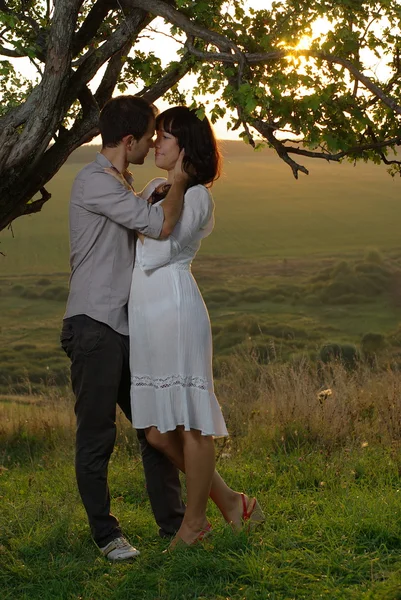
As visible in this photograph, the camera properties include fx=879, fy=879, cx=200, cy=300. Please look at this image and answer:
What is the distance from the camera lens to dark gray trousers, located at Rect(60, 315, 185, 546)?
4910 millimetres

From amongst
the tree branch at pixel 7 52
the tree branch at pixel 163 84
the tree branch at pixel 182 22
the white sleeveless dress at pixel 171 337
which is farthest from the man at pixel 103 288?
the tree branch at pixel 7 52

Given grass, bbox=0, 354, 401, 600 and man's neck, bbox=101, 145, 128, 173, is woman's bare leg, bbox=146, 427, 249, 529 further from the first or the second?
man's neck, bbox=101, 145, 128, 173

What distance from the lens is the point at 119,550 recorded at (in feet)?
16.5

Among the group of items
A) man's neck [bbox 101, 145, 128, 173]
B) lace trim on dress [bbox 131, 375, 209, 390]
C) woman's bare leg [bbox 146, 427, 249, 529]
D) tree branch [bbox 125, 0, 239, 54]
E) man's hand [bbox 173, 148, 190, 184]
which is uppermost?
tree branch [bbox 125, 0, 239, 54]

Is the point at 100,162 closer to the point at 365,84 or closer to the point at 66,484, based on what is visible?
the point at 365,84

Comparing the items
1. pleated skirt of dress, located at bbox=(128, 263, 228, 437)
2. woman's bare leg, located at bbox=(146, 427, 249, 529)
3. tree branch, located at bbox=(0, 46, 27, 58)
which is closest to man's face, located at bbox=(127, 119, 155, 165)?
pleated skirt of dress, located at bbox=(128, 263, 228, 437)

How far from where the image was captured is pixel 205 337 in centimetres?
491

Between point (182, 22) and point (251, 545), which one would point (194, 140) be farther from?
point (251, 545)

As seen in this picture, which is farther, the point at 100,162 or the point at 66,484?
the point at 66,484

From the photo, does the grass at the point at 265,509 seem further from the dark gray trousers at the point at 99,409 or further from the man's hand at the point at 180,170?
the man's hand at the point at 180,170

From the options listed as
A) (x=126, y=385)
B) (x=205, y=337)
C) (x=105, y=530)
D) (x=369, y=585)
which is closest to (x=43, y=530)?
(x=105, y=530)

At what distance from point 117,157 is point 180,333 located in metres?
1.08

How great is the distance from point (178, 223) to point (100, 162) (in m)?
0.60

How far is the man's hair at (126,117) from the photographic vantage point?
4.91m
